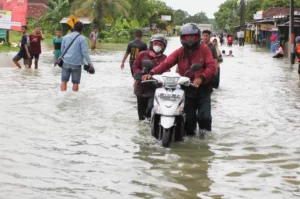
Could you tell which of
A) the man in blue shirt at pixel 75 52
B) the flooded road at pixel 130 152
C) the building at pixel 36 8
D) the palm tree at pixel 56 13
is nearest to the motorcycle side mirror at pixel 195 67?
the flooded road at pixel 130 152

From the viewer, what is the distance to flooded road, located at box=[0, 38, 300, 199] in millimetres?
6105

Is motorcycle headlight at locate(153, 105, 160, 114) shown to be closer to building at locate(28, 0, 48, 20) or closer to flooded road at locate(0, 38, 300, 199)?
flooded road at locate(0, 38, 300, 199)

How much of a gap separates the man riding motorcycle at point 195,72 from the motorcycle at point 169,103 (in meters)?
0.32

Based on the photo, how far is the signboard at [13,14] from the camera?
3375cm

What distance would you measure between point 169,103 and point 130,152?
830mm

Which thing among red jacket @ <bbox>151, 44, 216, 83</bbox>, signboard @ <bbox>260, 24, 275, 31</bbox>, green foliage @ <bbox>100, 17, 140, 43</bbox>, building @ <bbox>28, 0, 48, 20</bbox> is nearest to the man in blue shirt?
red jacket @ <bbox>151, 44, 216, 83</bbox>

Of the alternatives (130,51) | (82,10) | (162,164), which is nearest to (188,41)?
(162,164)

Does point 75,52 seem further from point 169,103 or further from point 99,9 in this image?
point 99,9

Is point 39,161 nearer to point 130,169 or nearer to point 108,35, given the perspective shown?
point 130,169

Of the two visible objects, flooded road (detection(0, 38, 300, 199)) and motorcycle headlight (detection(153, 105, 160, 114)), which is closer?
flooded road (detection(0, 38, 300, 199))

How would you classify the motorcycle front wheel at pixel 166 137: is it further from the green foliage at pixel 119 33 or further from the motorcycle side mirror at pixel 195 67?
the green foliage at pixel 119 33

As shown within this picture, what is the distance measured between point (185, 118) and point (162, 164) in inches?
69.7

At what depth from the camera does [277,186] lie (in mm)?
6336

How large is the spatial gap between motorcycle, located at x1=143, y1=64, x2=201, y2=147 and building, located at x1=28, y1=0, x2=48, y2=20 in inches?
2615
